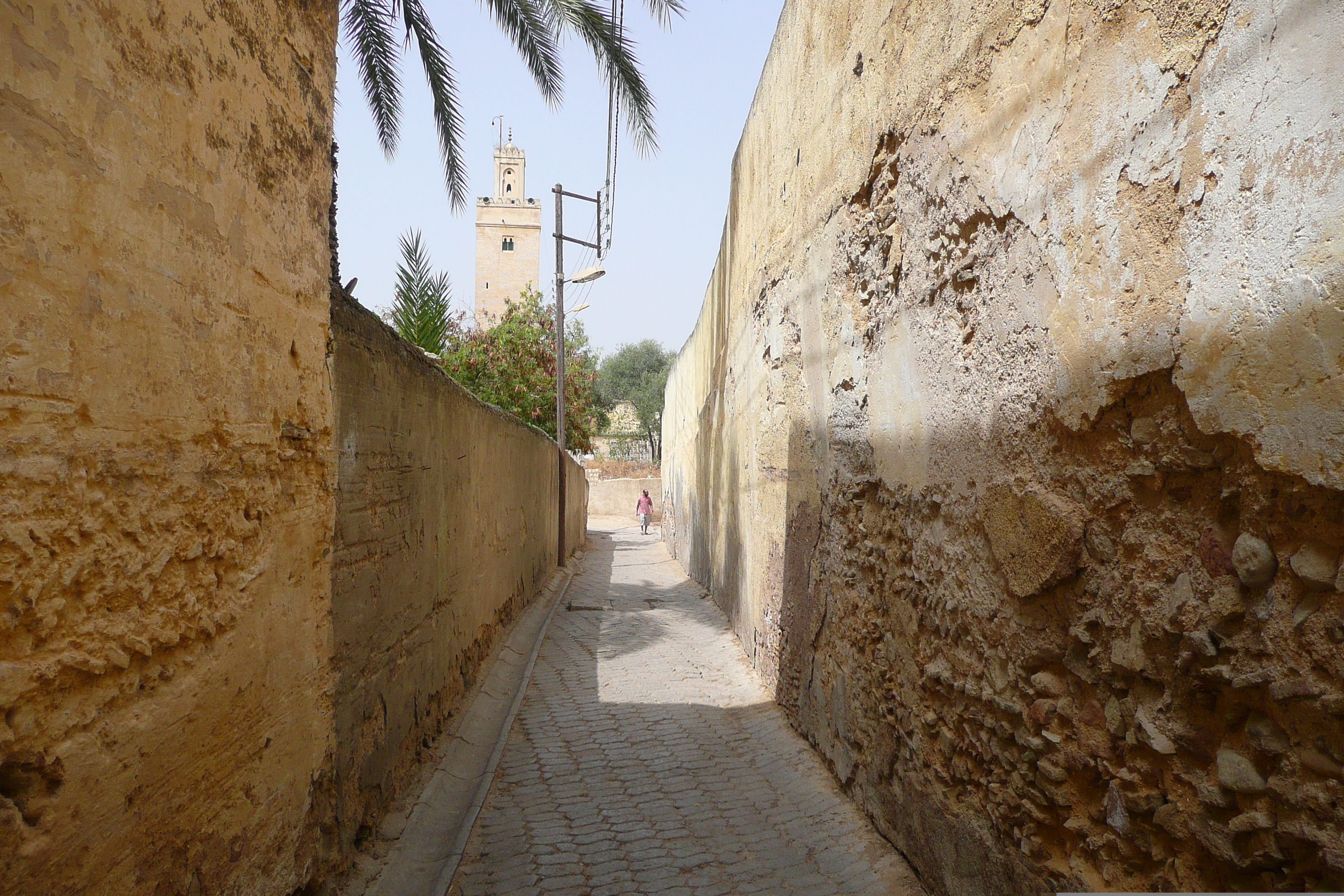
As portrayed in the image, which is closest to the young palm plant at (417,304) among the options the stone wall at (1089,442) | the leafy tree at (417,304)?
the leafy tree at (417,304)

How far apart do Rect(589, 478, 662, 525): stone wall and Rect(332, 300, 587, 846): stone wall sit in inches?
1096

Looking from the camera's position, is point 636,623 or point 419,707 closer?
point 419,707

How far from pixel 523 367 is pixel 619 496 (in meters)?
16.1

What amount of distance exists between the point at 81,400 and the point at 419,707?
3.14 m

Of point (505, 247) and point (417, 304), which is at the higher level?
point (505, 247)

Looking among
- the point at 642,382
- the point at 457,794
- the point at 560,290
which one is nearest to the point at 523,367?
the point at 560,290

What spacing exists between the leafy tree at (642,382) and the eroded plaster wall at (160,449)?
4236 centimetres

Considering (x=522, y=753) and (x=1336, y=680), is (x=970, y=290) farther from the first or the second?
(x=522, y=753)

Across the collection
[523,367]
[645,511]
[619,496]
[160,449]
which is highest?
[523,367]

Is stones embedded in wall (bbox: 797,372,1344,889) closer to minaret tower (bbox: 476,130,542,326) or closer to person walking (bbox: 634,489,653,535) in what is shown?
person walking (bbox: 634,489,653,535)

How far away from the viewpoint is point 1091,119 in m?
2.16

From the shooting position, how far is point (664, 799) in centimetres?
428

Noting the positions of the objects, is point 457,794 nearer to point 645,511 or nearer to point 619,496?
point 645,511

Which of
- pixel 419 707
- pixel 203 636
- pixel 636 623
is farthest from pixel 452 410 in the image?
pixel 636 623
